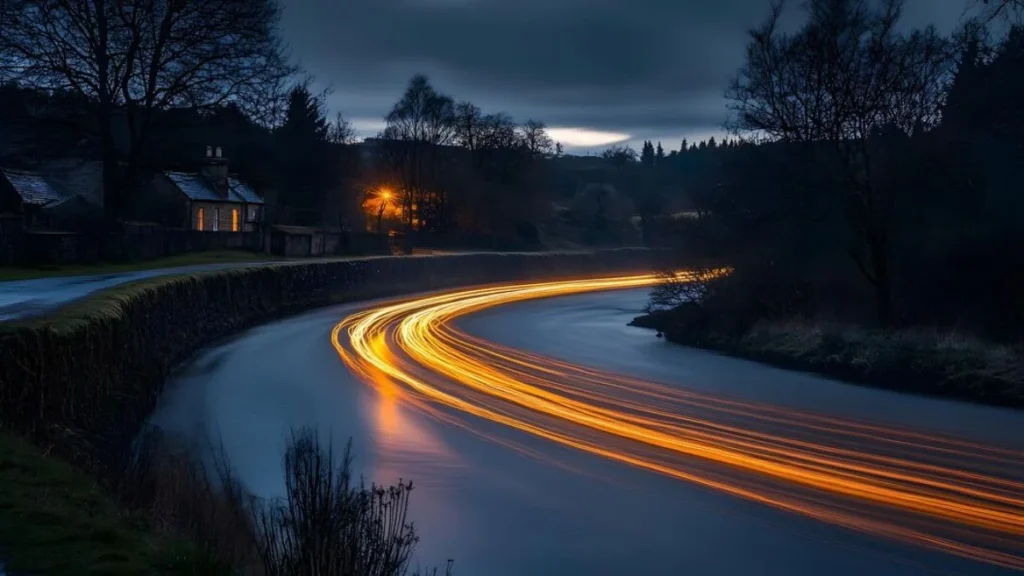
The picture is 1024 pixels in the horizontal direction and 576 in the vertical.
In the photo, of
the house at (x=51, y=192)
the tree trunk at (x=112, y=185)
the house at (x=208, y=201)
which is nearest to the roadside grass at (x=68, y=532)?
Result: the tree trunk at (x=112, y=185)

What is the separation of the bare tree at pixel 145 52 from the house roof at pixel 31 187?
20.1 meters

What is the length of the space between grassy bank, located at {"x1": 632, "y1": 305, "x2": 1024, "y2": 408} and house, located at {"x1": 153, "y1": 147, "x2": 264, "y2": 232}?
135 ft

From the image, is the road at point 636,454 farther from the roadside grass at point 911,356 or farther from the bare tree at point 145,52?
the bare tree at point 145,52

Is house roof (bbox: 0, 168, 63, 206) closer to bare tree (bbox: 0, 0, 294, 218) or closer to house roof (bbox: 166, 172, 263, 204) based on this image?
house roof (bbox: 166, 172, 263, 204)

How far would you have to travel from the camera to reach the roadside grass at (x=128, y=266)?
100 ft

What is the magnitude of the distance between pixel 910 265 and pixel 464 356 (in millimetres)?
12838

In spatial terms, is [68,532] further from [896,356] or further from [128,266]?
[128,266]

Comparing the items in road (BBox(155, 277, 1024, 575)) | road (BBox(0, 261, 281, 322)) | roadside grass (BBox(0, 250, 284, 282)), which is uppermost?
road (BBox(0, 261, 281, 322))

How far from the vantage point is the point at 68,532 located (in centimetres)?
746

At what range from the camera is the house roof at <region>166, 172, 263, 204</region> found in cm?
6612

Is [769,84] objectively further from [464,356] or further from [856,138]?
[464,356]

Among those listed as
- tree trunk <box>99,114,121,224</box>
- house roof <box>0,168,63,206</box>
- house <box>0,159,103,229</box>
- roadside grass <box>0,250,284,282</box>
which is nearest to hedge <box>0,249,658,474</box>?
roadside grass <box>0,250,284,282</box>

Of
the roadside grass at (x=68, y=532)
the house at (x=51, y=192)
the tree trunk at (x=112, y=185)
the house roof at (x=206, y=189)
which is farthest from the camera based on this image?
the house roof at (x=206, y=189)

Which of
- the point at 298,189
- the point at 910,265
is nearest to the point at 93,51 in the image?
the point at 910,265
